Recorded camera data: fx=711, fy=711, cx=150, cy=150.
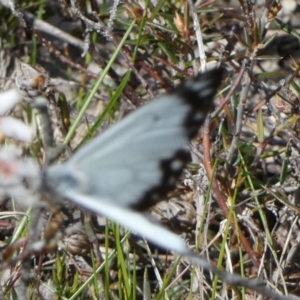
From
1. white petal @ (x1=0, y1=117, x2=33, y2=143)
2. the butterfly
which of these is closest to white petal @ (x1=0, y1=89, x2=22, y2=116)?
white petal @ (x1=0, y1=117, x2=33, y2=143)

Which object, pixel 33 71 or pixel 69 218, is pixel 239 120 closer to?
pixel 33 71

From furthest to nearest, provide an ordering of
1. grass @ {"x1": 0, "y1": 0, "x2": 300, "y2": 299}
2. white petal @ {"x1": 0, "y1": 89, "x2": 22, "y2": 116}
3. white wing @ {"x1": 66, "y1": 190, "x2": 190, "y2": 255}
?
grass @ {"x1": 0, "y1": 0, "x2": 300, "y2": 299} → white petal @ {"x1": 0, "y1": 89, "x2": 22, "y2": 116} → white wing @ {"x1": 66, "y1": 190, "x2": 190, "y2": 255}

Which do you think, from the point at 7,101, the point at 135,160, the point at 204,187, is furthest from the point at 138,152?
the point at 204,187

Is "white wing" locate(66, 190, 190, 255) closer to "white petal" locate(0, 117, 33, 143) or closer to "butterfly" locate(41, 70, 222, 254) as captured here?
"butterfly" locate(41, 70, 222, 254)

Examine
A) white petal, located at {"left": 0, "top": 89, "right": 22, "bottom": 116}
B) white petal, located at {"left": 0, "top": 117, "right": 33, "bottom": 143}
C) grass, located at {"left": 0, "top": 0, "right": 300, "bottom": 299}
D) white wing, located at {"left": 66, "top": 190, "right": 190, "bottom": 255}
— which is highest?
white petal, located at {"left": 0, "top": 89, "right": 22, "bottom": 116}

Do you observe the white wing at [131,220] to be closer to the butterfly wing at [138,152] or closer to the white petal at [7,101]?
the butterfly wing at [138,152]

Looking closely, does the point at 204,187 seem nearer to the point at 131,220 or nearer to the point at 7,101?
the point at 7,101

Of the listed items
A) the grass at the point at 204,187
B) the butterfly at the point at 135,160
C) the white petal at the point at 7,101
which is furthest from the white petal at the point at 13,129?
the grass at the point at 204,187

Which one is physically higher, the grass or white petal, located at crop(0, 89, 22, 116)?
white petal, located at crop(0, 89, 22, 116)
